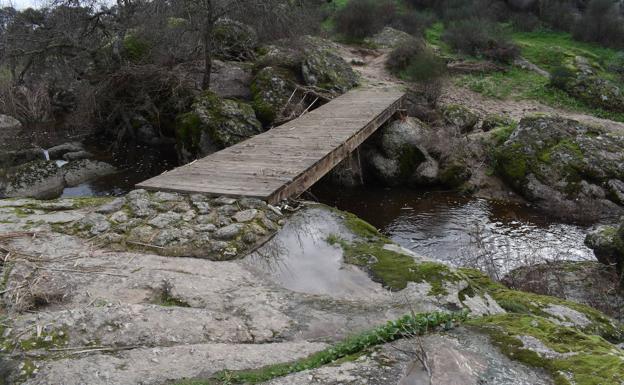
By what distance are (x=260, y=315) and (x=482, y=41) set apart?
61.9 ft

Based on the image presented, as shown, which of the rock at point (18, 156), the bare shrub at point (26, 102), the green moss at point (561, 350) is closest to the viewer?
the green moss at point (561, 350)

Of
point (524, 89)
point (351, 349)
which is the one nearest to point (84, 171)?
point (351, 349)

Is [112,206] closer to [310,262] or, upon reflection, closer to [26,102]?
[310,262]

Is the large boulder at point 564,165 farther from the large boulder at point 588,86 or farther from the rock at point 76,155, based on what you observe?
the rock at point 76,155

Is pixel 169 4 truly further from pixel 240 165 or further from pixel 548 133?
pixel 548 133

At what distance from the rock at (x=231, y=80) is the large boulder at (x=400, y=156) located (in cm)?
390

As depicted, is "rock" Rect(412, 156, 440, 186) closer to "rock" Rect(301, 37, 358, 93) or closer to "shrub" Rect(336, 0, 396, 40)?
"rock" Rect(301, 37, 358, 93)

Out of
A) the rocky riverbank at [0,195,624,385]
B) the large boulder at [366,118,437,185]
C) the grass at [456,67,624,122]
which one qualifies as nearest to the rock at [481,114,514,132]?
the large boulder at [366,118,437,185]

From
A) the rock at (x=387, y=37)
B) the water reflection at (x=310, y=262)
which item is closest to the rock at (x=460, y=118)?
the rock at (x=387, y=37)

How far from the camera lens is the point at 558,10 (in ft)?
Result: 82.8

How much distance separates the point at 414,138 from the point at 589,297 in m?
6.49

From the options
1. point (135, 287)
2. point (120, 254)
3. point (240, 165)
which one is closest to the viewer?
point (135, 287)

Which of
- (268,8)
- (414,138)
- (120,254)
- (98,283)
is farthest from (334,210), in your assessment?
(268,8)

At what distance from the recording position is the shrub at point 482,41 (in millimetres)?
19547
